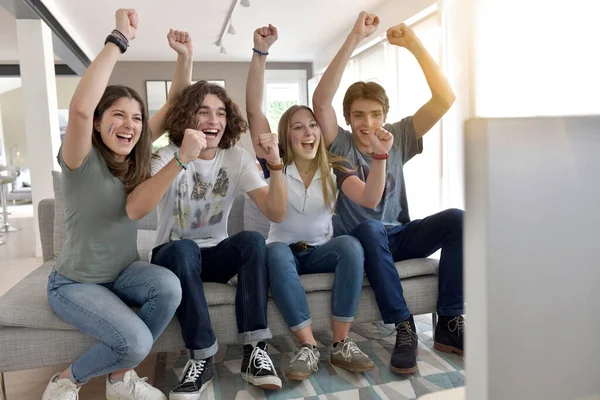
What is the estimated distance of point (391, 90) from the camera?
500cm

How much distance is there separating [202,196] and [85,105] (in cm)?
54

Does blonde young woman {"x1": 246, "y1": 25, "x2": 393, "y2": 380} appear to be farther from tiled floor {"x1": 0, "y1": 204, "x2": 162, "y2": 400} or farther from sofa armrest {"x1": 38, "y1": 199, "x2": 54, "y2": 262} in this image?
sofa armrest {"x1": 38, "y1": 199, "x2": 54, "y2": 262}

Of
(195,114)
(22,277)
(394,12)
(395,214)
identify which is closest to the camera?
(195,114)

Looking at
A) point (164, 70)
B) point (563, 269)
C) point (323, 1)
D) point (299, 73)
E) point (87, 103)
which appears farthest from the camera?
point (299, 73)

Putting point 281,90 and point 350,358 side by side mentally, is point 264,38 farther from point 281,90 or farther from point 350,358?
point 281,90

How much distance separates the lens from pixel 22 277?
137 inches

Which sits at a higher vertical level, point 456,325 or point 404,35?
point 404,35

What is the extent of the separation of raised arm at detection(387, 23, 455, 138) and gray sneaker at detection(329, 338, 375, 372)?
931 millimetres

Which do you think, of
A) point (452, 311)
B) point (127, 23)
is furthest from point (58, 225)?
point (452, 311)

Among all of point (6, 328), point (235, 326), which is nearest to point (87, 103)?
point (6, 328)

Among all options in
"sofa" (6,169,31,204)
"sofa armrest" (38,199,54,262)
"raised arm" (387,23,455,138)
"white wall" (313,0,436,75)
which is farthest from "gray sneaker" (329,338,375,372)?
"sofa" (6,169,31,204)

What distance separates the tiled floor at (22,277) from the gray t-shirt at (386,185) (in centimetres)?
93

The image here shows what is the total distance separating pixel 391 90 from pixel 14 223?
5.38 metres

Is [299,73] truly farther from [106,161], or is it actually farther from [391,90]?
[106,161]
